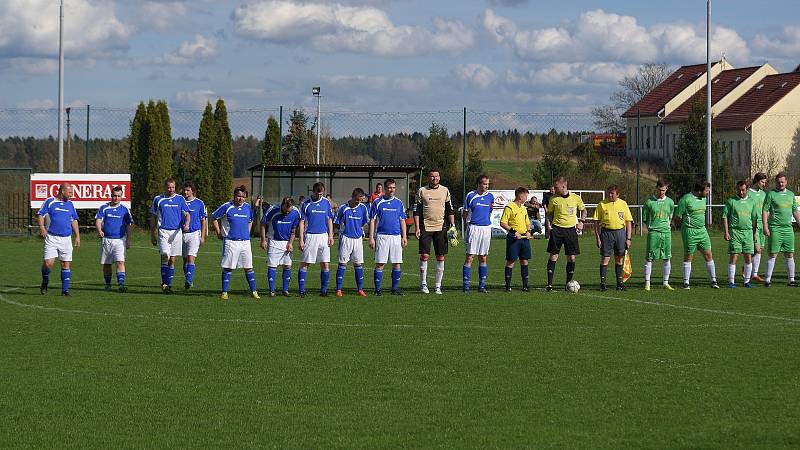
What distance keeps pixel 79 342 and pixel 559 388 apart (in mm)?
6020

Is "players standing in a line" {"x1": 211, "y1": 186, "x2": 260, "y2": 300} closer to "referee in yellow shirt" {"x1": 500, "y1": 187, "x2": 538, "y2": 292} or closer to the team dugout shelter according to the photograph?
"referee in yellow shirt" {"x1": 500, "y1": 187, "x2": 538, "y2": 292}

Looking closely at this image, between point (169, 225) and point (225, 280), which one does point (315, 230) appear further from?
point (169, 225)

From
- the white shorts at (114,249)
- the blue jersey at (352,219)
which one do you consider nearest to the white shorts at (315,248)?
the blue jersey at (352,219)

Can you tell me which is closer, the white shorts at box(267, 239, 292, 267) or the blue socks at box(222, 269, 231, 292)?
the blue socks at box(222, 269, 231, 292)

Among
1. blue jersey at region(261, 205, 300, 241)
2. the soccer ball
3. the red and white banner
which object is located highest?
the red and white banner

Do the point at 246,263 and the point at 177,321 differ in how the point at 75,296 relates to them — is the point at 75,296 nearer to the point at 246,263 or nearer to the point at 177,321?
the point at 246,263

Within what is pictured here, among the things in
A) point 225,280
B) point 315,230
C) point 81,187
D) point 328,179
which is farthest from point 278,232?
point 328,179

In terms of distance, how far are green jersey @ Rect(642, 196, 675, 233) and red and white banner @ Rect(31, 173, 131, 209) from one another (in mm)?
21226

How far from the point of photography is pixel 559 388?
34.0 feet

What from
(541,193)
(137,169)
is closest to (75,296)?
(137,169)

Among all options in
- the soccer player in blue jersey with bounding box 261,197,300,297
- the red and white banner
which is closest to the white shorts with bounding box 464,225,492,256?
the soccer player in blue jersey with bounding box 261,197,300,297

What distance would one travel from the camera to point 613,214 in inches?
786

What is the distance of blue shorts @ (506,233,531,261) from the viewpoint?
19.8 meters

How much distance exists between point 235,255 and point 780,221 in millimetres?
9879
